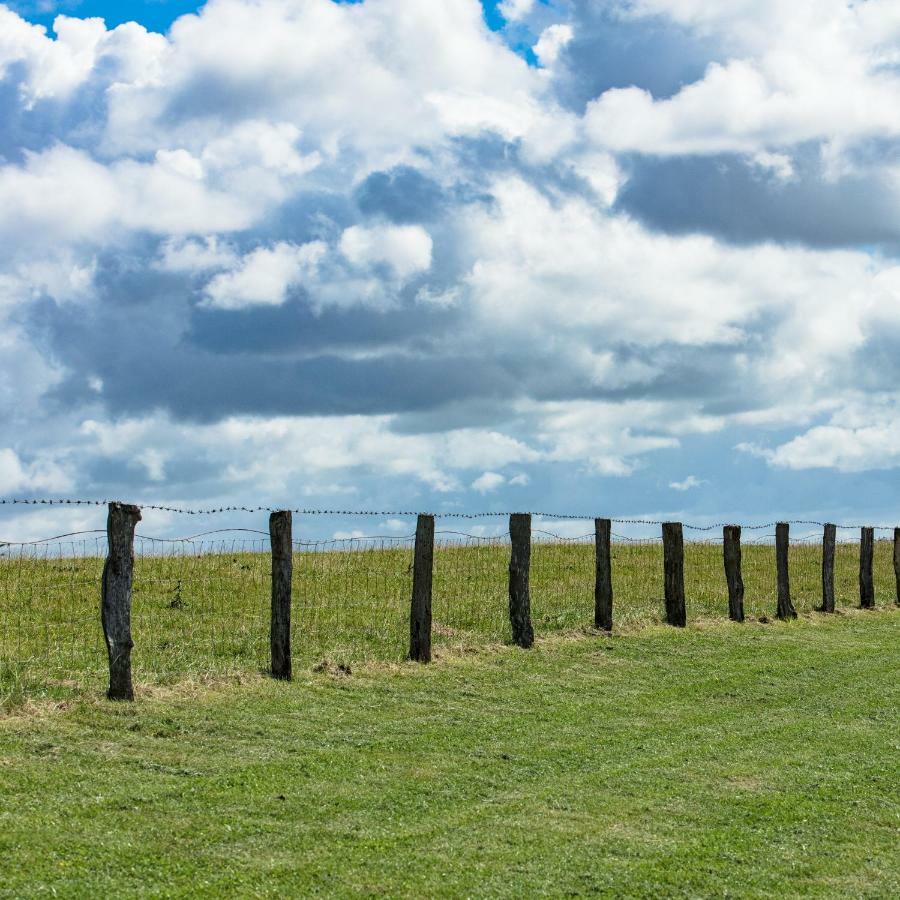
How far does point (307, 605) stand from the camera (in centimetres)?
2325

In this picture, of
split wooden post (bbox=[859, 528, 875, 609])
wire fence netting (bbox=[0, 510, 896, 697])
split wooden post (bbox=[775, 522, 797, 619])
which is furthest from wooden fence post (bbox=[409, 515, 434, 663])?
split wooden post (bbox=[859, 528, 875, 609])

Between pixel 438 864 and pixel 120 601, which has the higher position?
pixel 120 601

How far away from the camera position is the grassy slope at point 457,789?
755cm

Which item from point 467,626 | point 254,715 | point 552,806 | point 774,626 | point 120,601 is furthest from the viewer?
point 774,626

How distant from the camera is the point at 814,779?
1059cm

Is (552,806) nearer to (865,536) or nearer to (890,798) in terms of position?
(890,798)

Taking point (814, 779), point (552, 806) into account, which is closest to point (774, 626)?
point (814, 779)

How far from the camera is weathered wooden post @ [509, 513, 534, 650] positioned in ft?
62.7

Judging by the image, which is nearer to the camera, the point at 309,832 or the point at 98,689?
the point at 309,832

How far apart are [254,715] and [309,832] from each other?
439 cm

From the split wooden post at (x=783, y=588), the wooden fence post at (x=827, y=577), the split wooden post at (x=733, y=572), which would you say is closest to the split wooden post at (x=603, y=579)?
the split wooden post at (x=733, y=572)

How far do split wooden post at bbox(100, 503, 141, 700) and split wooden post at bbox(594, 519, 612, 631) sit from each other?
10.4 meters

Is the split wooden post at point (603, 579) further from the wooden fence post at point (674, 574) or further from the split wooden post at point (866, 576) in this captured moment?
the split wooden post at point (866, 576)

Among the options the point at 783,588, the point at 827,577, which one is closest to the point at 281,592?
the point at 783,588
